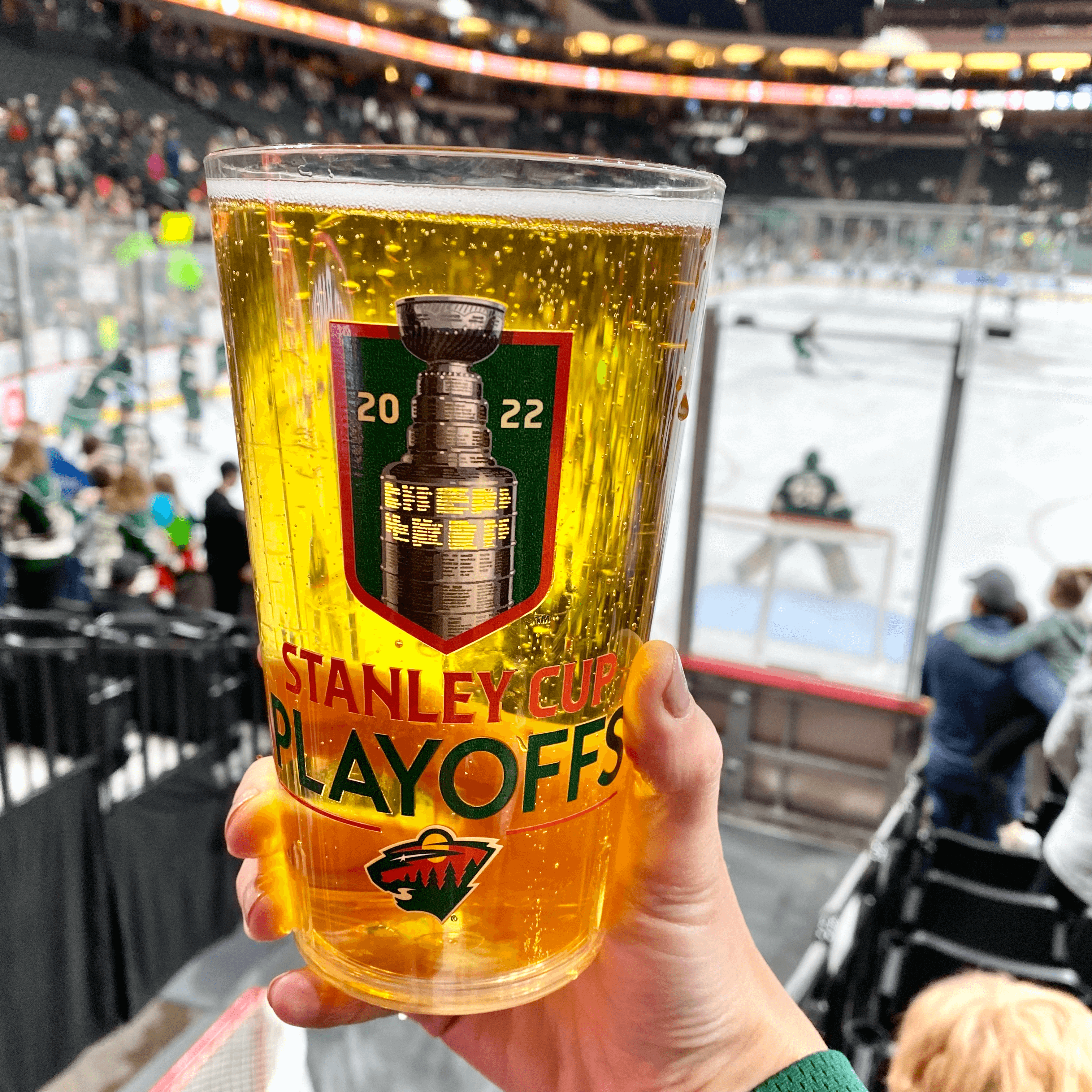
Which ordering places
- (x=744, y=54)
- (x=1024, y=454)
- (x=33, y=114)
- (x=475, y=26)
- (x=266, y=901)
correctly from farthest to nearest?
(x=744, y=54) → (x=475, y=26) → (x=1024, y=454) → (x=33, y=114) → (x=266, y=901)

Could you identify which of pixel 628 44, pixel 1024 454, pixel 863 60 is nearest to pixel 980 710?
→ pixel 1024 454

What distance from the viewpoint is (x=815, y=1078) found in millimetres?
697

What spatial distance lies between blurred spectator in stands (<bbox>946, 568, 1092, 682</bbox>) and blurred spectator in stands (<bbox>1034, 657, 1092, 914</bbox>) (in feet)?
0.82

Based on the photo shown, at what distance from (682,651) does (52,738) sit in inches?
93.6

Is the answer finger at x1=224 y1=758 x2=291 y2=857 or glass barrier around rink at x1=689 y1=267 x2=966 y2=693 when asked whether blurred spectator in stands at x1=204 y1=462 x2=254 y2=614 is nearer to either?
glass barrier around rink at x1=689 y1=267 x2=966 y2=693

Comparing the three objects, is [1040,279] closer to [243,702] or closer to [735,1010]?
[243,702]

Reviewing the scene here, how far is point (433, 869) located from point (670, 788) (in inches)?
6.7

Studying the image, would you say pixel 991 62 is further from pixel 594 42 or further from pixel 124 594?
pixel 124 594


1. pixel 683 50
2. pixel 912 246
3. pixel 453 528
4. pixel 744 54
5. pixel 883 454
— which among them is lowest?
pixel 883 454

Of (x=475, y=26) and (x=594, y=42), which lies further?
(x=594, y=42)

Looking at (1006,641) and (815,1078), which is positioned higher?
(815,1078)

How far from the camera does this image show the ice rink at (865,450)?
4.22 meters

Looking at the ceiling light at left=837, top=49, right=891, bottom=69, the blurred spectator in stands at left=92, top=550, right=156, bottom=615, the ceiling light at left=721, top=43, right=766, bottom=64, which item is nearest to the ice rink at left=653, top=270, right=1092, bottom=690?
the blurred spectator in stands at left=92, top=550, right=156, bottom=615

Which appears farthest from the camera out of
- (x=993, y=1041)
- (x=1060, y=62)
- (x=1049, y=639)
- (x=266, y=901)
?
(x=1060, y=62)
